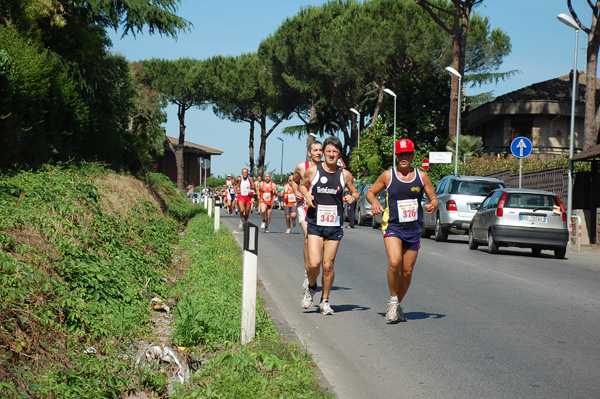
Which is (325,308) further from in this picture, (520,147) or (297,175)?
(520,147)

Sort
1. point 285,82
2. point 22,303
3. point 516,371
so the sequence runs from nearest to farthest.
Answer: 1. point 22,303
2. point 516,371
3. point 285,82

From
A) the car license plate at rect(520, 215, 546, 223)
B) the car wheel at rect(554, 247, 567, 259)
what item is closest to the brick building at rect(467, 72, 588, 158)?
the car wheel at rect(554, 247, 567, 259)

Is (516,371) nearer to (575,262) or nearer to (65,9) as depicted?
(575,262)

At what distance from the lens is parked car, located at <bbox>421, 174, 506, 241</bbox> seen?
21.1 m

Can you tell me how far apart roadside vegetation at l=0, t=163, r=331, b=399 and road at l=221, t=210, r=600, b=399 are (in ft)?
1.89

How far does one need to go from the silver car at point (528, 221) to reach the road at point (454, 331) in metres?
3.19

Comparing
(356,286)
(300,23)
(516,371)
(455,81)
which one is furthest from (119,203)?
(300,23)

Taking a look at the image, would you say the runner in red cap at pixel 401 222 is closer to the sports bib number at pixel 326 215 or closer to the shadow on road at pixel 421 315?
the shadow on road at pixel 421 315

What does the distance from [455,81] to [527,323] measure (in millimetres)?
29334

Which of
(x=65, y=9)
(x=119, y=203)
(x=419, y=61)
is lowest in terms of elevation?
(x=119, y=203)

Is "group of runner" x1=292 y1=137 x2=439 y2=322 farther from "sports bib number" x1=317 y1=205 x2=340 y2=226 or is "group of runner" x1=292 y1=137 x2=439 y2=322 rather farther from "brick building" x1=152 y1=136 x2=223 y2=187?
"brick building" x1=152 y1=136 x2=223 y2=187

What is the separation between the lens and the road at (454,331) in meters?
5.57

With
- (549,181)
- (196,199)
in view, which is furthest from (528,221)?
(196,199)

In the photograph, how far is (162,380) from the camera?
509 centimetres
